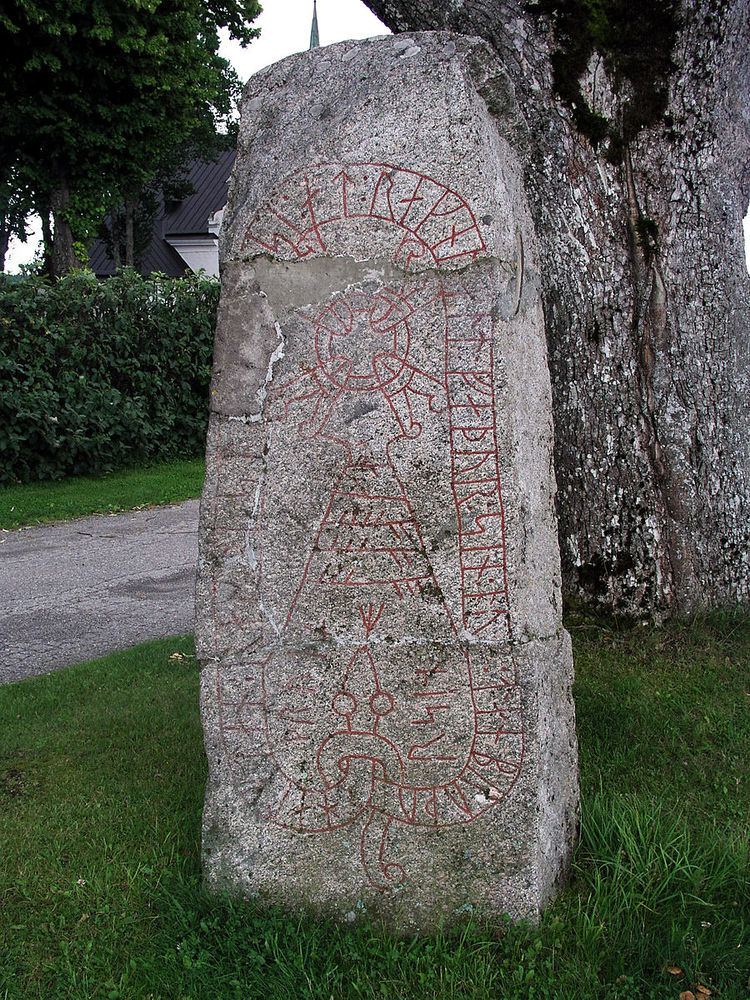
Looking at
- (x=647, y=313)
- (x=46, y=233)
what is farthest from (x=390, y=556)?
(x=46, y=233)

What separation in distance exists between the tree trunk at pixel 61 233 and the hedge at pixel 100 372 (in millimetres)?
5436

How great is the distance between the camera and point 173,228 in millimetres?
32250

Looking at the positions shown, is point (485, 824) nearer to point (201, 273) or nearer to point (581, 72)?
point (581, 72)

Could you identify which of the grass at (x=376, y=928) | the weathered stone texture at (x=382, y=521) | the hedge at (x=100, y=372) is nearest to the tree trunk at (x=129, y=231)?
the hedge at (x=100, y=372)

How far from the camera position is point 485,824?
278 centimetres

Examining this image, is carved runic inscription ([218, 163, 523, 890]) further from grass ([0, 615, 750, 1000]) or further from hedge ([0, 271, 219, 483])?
hedge ([0, 271, 219, 483])

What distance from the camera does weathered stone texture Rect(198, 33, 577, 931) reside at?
274 centimetres

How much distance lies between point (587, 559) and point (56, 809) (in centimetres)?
257

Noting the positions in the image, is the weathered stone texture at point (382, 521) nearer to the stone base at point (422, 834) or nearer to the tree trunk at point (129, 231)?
the stone base at point (422, 834)

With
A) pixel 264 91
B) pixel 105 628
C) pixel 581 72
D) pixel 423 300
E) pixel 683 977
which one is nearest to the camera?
pixel 683 977

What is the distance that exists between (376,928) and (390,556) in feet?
3.56

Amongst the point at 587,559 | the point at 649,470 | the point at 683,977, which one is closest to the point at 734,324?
the point at 649,470

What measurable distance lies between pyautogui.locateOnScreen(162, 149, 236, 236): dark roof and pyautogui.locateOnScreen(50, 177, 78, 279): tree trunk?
1440 cm

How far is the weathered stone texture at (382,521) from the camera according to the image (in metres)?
2.74
